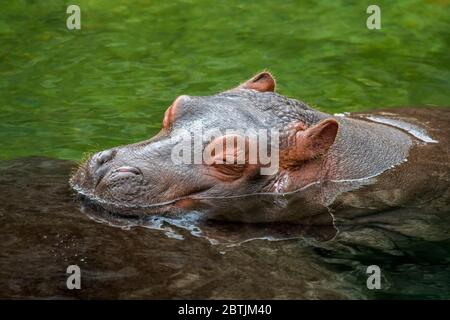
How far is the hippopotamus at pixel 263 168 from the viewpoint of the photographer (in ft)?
21.4

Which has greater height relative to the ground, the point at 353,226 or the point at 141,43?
the point at 141,43

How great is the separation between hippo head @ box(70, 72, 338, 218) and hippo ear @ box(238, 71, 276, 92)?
0.36 meters

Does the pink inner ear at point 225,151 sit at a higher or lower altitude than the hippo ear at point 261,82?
lower

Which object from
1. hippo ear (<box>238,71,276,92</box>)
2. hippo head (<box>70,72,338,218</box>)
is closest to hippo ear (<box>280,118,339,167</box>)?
hippo head (<box>70,72,338,218</box>)

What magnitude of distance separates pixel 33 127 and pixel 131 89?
1.47 m

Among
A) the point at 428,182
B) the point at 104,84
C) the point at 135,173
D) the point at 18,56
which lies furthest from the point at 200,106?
the point at 18,56

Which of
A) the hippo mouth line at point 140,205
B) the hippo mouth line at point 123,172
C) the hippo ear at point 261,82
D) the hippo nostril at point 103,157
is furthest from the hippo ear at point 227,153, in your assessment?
the hippo ear at point 261,82

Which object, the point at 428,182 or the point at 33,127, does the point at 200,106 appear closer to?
the point at 428,182

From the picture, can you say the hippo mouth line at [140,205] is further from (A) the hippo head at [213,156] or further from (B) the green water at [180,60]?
(B) the green water at [180,60]

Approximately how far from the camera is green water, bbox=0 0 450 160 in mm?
10102

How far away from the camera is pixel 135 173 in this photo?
6.46 metres

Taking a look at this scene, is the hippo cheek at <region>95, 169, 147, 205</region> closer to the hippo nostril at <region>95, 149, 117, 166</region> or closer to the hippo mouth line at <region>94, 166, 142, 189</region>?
the hippo mouth line at <region>94, 166, 142, 189</region>

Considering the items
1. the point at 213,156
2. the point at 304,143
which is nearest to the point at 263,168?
the point at 304,143

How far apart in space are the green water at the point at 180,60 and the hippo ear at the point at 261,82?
230cm
